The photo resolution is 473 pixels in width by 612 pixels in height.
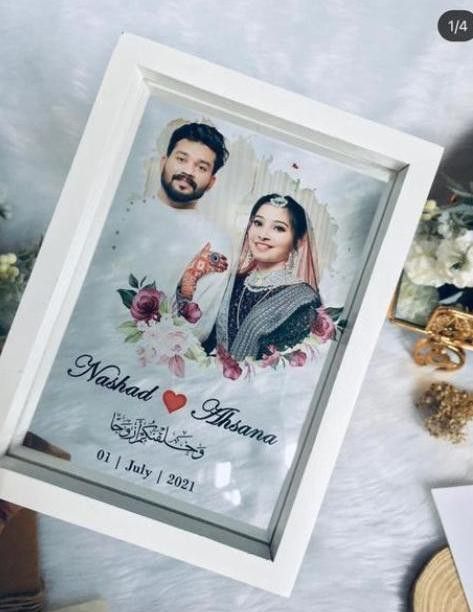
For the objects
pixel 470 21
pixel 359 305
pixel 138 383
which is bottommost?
pixel 138 383

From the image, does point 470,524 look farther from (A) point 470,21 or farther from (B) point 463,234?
(A) point 470,21

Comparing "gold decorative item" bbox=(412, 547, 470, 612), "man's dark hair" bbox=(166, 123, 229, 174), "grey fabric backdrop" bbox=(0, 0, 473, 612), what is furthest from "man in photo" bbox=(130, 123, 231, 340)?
"gold decorative item" bbox=(412, 547, 470, 612)

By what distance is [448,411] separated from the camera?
685 mm

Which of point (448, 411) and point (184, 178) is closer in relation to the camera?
point (184, 178)

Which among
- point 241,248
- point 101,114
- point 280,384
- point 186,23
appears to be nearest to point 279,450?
point 280,384

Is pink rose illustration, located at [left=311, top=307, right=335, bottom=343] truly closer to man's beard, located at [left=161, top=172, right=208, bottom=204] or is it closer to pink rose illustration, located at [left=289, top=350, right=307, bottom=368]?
pink rose illustration, located at [left=289, top=350, right=307, bottom=368]

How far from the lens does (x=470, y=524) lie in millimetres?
700

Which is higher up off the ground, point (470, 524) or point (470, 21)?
point (470, 21)

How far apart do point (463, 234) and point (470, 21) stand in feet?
0.82

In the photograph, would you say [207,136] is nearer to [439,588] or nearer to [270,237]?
[270,237]

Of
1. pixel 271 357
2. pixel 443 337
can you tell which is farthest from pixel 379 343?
pixel 271 357

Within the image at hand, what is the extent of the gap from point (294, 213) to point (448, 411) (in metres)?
0.27

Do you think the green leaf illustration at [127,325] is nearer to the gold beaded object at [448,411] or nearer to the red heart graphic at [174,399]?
the red heart graphic at [174,399]

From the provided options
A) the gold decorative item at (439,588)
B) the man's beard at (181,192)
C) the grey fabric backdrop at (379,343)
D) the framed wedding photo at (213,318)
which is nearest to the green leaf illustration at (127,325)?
the framed wedding photo at (213,318)
